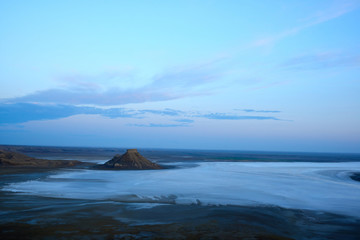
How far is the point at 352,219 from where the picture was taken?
1170cm

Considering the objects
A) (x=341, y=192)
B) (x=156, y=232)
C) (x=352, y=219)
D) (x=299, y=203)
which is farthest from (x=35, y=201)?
(x=341, y=192)

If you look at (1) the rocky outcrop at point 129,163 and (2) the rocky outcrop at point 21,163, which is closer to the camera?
(2) the rocky outcrop at point 21,163

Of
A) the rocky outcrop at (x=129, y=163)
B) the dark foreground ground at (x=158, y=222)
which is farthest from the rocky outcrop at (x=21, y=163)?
the dark foreground ground at (x=158, y=222)

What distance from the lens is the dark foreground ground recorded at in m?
8.94

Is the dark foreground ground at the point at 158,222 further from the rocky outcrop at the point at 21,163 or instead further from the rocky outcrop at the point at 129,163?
the rocky outcrop at the point at 129,163

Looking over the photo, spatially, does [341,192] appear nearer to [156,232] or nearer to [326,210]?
[326,210]

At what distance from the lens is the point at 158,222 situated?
10398mm

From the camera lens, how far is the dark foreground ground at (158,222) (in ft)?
29.3

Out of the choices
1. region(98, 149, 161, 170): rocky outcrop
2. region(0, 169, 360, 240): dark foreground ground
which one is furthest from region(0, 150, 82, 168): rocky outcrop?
region(0, 169, 360, 240): dark foreground ground

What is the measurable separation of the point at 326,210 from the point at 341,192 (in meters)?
6.72

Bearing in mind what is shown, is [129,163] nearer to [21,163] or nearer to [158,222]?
[21,163]

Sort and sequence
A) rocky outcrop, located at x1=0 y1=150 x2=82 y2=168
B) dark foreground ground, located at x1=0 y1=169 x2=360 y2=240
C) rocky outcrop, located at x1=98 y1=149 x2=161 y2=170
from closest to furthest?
1. dark foreground ground, located at x1=0 y1=169 x2=360 y2=240
2. rocky outcrop, located at x1=0 y1=150 x2=82 y2=168
3. rocky outcrop, located at x1=98 y1=149 x2=161 y2=170

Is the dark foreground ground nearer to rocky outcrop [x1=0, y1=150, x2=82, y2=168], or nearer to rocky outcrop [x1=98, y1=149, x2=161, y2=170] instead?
rocky outcrop [x1=0, y1=150, x2=82, y2=168]

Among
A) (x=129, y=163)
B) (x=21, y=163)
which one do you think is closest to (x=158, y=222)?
(x=129, y=163)
